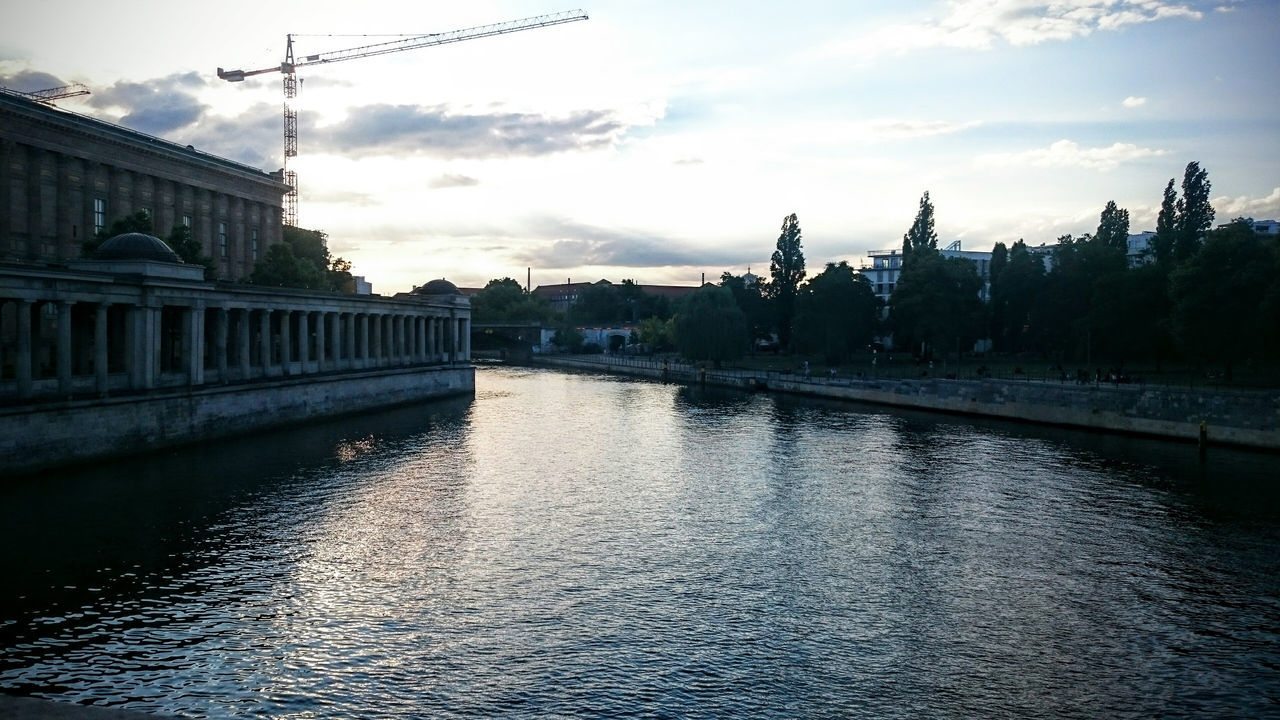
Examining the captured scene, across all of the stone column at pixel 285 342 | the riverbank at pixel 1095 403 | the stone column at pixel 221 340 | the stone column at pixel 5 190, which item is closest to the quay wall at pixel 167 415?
the stone column at pixel 221 340

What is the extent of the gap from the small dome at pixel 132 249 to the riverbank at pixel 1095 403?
6487cm

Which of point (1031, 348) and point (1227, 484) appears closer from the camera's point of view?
point (1227, 484)

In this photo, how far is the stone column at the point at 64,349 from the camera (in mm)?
46972

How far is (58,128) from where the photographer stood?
3164 inches

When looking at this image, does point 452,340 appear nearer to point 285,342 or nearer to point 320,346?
point 320,346

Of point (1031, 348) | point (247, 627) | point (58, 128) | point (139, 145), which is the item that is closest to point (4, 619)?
point (247, 627)

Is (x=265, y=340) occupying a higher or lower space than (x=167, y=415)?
higher

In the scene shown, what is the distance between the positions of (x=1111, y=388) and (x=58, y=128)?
9151 cm

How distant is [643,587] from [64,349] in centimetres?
3626

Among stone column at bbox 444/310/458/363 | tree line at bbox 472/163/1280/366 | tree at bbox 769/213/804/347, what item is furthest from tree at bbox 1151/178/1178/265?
stone column at bbox 444/310/458/363

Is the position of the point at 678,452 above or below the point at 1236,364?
below

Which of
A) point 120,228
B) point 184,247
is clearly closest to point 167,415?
point 120,228

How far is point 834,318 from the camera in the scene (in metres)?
124

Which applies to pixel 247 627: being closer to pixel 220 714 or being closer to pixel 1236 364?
pixel 220 714
